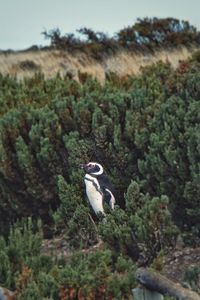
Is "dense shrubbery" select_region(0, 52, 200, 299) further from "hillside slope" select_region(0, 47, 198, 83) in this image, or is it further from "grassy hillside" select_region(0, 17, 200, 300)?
"hillside slope" select_region(0, 47, 198, 83)

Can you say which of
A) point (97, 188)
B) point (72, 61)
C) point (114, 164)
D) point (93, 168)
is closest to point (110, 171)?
point (114, 164)

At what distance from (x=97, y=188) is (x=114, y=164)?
910 mm

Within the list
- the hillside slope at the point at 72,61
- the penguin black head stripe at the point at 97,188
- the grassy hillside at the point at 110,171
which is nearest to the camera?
the grassy hillside at the point at 110,171

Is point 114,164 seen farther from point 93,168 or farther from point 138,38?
point 138,38

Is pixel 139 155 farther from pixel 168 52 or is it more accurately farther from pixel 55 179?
pixel 168 52

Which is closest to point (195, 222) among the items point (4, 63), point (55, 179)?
Answer: point (55, 179)

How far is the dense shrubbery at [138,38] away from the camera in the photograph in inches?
1448

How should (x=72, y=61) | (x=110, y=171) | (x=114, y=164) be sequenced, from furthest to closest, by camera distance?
(x=72, y=61) → (x=110, y=171) → (x=114, y=164)

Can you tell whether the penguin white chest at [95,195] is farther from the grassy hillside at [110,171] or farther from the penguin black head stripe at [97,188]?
the grassy hillside at [110,171]

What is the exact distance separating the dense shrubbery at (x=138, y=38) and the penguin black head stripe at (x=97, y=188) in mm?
23290

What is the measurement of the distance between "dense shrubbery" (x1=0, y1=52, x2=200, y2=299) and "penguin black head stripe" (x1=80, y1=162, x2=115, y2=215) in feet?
0.54

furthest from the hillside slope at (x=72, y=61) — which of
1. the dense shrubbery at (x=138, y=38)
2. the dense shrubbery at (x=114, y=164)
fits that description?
the dense shrubbery at (x=114, y=164)

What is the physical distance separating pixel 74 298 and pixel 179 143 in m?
5.10

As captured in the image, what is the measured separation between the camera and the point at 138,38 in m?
38.2
